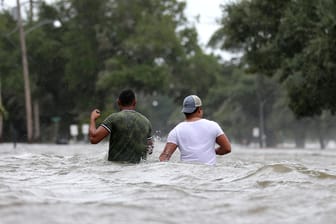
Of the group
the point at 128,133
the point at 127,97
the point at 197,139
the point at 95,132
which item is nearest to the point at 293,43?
A: the point at 127,97

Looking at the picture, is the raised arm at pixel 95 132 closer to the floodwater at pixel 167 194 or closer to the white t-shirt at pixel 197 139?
the floodwater at pixel 167 194

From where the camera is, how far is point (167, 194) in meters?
8.55

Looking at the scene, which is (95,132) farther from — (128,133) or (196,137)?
(196,137)

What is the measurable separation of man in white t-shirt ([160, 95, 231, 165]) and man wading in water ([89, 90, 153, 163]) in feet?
3.73

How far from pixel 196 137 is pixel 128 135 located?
145cm

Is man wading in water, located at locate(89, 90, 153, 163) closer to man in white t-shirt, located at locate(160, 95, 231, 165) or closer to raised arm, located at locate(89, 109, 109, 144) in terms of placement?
raised arm, located at locate(89, 109, 109, 144)

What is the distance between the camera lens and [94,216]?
6.82 m

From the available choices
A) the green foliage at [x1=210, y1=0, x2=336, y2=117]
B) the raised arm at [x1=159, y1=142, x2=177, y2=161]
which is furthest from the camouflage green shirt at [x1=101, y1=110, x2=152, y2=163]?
the green foliage at [x1=210, y1=0, x2=336, y2=117]

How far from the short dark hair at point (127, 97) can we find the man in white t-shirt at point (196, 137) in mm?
1324

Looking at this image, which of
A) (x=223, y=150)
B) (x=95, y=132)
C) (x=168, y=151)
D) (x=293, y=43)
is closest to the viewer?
(x=223, y=150)

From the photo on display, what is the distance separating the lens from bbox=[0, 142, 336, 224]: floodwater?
6.93 m

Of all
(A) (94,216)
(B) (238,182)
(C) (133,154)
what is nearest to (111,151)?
(C) (133,154)

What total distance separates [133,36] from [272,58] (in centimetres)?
3521

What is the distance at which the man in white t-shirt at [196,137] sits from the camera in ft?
35.6
